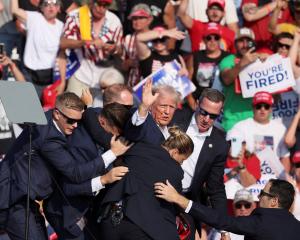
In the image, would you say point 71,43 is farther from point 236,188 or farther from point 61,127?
point 61,127

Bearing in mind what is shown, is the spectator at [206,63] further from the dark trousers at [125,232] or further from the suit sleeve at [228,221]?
the dark trousers at [125,232]

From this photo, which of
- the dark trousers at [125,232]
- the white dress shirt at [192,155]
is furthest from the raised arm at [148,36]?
the dark trousers at [125,232]

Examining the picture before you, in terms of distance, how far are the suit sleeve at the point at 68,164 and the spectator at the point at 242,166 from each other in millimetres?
3041

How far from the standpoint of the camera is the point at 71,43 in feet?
37.9

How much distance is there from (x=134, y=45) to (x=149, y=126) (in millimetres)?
4331

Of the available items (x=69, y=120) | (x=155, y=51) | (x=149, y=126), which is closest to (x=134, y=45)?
(x=155, y=51)

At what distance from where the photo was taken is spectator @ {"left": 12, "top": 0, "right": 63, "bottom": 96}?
38.6 ft

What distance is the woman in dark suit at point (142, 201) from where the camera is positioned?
723 centimetres

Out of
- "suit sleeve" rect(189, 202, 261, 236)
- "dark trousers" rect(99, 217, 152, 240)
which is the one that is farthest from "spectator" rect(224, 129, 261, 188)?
"dark trousers" rect(99, 217, 152, 240)

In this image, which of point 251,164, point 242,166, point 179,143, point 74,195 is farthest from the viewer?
point 251,164

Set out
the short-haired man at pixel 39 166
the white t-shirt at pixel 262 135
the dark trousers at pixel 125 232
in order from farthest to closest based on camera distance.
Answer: the white t-shirt at pixel 262 135 < the short-haired man at pixel 39 166 < the dark trousers at pixel 125 232

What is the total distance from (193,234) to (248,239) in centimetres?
95

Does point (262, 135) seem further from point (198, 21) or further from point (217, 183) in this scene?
point (217, 183)

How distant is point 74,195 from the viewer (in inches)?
306
